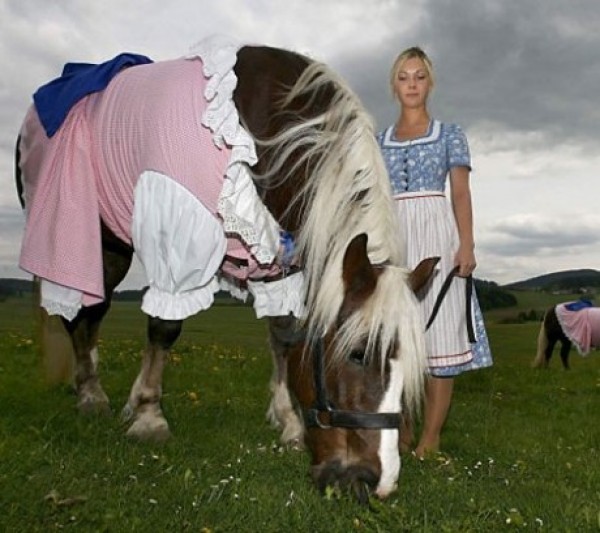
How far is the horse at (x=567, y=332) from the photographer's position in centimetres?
1507

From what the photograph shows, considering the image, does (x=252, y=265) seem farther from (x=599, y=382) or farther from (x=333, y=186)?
(x=599, y=382)

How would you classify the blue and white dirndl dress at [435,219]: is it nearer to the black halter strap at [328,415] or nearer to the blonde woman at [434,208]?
the blonde woman at [434,208]

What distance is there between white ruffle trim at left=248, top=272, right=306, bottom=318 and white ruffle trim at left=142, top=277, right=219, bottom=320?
0.45 m

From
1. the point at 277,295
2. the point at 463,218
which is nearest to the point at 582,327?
the point at 463,218

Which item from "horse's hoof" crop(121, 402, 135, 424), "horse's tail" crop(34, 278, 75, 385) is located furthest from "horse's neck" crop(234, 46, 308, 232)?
"horse's tail" crop(34, 278, 75, 385)

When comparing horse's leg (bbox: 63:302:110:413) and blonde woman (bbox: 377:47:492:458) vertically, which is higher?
blonde woman (bbox: 377:47:492:458)

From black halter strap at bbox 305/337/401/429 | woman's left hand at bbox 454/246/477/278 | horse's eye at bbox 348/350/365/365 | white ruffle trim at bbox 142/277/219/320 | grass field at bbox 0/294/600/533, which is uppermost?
woman's left hand at bbox 454/246/477/278

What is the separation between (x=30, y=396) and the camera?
6.71 metres

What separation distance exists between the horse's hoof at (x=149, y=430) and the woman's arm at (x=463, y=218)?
2.17 metres

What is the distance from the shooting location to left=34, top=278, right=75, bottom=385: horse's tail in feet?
22.7

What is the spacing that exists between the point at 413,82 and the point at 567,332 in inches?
432

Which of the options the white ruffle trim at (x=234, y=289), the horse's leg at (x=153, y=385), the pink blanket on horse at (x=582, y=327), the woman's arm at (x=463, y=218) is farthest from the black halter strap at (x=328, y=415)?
the pink blanket on horse at (x=582, y=327)

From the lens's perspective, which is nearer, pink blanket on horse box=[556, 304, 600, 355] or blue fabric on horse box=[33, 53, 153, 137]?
blue fabric on horse box=[33, 53, 153, 137]

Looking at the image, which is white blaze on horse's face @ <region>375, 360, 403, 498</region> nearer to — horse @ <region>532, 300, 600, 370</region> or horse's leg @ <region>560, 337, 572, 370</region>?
horse @ <region>532, 300, 600, 370</region>
